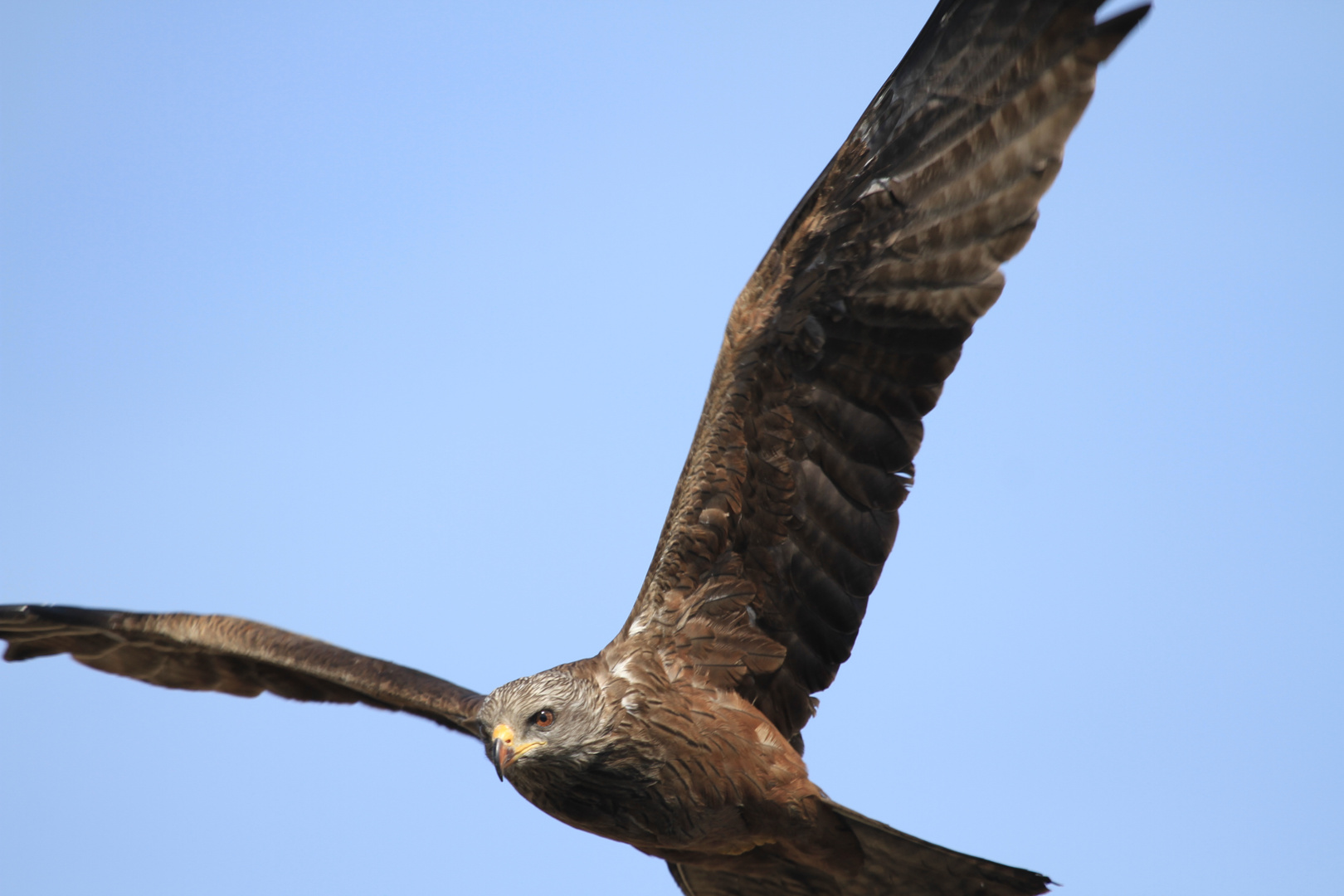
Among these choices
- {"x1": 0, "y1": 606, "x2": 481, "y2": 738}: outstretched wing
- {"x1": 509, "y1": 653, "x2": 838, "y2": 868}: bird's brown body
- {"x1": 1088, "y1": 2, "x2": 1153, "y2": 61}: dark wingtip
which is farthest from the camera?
{"x1": 0, "y1": 606, "x2": 481, "y2": 738}: outstretched wing

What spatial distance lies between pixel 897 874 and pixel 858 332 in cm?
265

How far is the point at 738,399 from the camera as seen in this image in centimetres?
711

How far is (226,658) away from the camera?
945cm

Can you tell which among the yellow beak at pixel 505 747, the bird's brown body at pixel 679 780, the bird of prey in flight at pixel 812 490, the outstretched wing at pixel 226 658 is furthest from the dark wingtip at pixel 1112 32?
the outstretched wing at pixel 226 658

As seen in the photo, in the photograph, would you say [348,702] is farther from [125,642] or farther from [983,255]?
[983,255]

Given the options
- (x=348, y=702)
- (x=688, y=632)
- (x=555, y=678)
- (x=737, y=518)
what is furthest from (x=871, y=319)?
(x=348, y=702)

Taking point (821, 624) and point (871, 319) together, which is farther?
point (821, 624)

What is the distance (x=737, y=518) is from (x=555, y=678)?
4.04ft

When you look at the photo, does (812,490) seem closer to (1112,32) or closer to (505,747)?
(505,747)

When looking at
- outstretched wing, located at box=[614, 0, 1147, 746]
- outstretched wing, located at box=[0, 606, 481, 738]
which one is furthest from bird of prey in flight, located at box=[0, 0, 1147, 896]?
outstretched wing, located at box=[0, 606, 481, 738]

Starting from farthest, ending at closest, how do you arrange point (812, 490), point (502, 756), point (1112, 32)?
point (812, 490) → point (502, 756) → point (1112, 32)

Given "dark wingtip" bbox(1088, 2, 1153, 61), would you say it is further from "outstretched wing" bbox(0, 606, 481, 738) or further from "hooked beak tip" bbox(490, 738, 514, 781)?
"outstretched wing" bbox(0, 606, 481, 738)

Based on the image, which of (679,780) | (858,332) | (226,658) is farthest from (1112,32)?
(226,658)

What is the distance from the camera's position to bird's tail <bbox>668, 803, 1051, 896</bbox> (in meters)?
6.82
